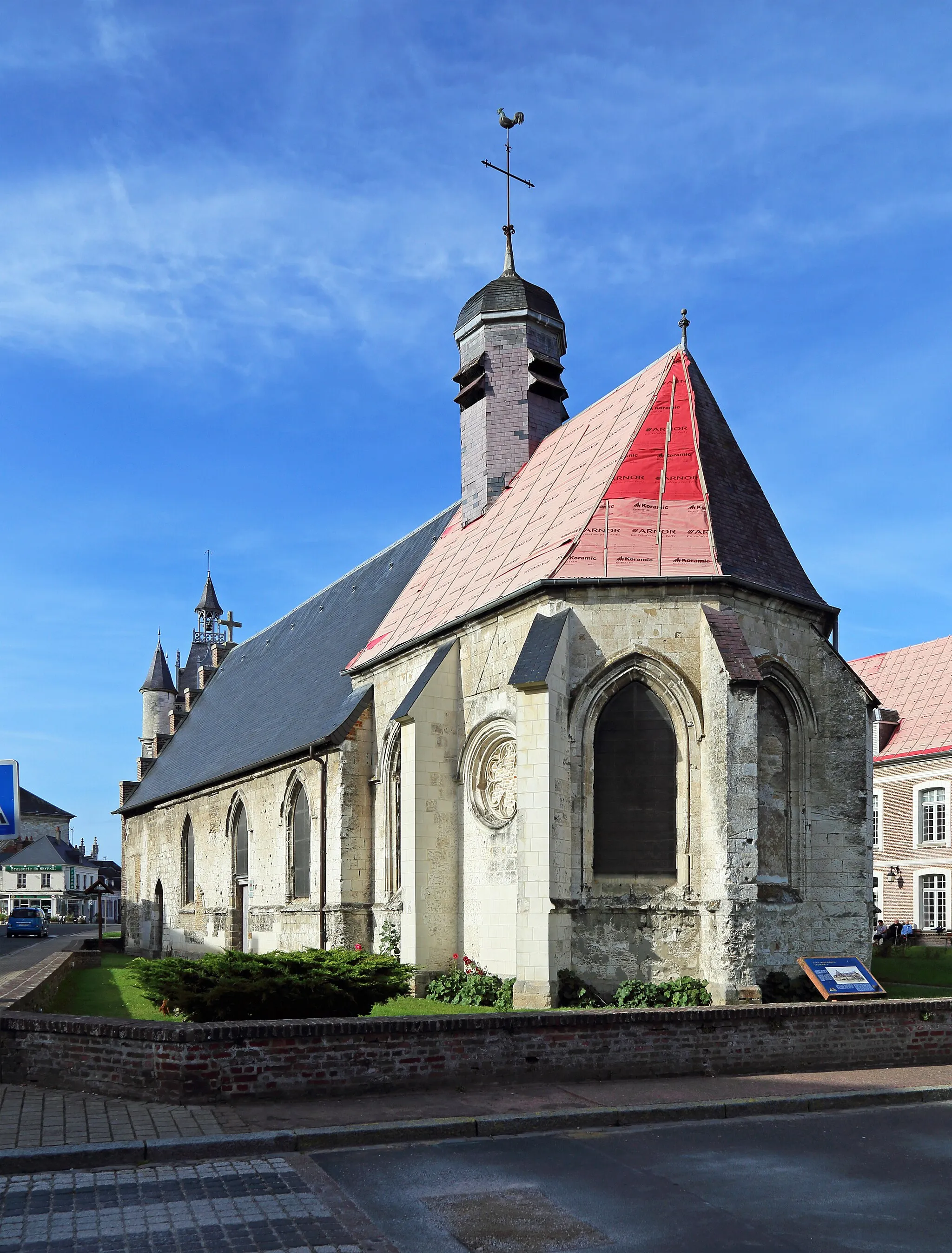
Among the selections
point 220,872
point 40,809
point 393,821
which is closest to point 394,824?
point 393,821

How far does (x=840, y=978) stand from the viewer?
46.3ft

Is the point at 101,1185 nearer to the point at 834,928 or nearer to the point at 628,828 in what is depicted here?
the point at 628,828

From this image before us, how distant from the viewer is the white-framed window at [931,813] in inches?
1379

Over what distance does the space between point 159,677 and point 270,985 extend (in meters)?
41.9

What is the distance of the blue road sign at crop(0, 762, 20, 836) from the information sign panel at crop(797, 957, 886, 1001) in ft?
31.7

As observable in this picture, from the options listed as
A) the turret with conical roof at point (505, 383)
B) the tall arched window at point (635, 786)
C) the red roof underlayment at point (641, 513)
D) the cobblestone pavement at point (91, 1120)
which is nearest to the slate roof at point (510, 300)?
the turret with conical roof at point (505, 383)

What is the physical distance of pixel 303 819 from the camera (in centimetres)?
2425

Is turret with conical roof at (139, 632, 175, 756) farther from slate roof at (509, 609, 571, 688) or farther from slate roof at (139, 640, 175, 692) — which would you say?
slate roof at (509, 609, 571, 688)

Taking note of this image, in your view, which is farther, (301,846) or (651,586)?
(301,846)

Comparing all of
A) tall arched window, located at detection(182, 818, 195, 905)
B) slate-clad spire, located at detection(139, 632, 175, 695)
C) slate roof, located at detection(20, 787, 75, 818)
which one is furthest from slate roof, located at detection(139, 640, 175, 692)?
slate roof, located at detection(20, 787, 75, 818)

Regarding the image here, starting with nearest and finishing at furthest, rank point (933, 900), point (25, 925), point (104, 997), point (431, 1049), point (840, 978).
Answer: point (431, 1049) < point (840, 978) < point (104, 997) < point (933, 900) < point (25, 925)

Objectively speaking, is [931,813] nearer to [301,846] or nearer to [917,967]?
[917,967]

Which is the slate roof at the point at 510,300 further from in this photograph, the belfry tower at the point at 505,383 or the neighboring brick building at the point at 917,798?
the neighboring brick building at the point at 917,798

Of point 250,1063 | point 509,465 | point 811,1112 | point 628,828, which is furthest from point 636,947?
point 509,465
